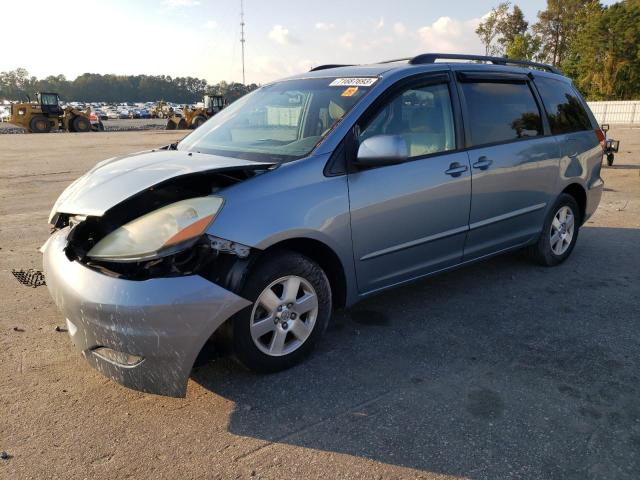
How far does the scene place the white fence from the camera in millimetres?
37500

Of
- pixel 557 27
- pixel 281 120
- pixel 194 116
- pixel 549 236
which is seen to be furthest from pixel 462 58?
pixel 557 27

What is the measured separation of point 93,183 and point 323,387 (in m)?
1.84

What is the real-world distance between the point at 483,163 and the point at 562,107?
1.58 m

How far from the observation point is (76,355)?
129 inches

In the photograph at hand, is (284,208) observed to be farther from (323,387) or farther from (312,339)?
(323,387)

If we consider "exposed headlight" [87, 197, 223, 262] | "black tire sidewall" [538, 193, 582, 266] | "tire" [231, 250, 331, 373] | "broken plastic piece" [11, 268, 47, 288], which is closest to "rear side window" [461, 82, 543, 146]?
"black tire sidewall" [538, 193, 582, 266]

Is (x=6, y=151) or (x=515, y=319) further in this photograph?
(x=6, y=151)

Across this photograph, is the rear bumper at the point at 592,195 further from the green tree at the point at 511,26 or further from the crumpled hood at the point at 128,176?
the green tree at the point at 511,26

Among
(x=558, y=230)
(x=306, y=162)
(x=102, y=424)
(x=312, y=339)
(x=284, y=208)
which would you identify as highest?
(x=306, y=162)

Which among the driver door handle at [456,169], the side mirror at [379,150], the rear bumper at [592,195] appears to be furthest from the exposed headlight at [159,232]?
the rear bumper at [592,195]

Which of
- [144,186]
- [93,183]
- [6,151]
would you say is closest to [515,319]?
[144,186]

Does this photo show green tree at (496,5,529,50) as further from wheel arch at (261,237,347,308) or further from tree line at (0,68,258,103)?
tree line at (0,68,258,103)

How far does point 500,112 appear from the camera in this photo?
420cm

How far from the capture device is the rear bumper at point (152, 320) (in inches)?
94.9
